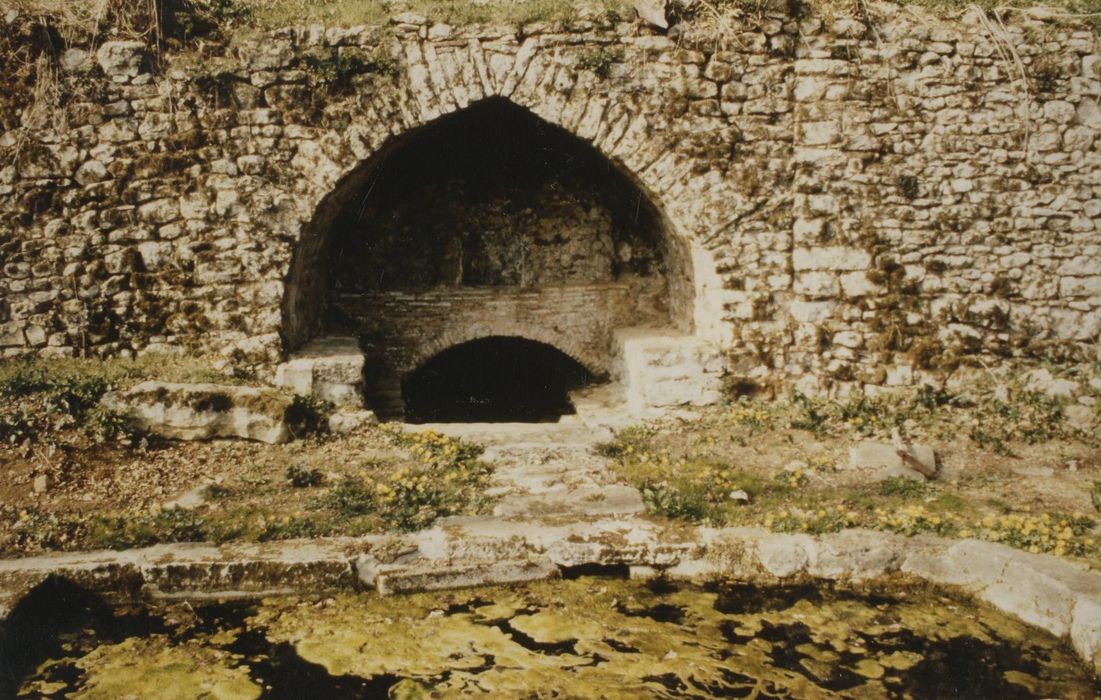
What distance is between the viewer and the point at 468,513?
16.2 feet

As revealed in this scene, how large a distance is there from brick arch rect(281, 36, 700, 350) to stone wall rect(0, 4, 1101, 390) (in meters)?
0.02

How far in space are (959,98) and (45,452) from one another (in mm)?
6941

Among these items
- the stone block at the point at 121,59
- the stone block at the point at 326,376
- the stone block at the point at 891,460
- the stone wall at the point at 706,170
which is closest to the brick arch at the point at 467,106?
the stone wall at the point at 706,170

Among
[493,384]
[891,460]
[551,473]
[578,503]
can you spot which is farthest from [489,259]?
[891,460]

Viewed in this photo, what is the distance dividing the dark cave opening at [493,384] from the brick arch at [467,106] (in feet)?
8.44

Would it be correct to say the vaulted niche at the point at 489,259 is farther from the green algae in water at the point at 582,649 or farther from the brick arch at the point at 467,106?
the green algae in water at the point at 582,649

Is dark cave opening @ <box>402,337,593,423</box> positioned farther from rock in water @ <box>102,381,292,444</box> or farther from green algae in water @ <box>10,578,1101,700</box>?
green algae in water @ <box>10,578,1101,700</box>

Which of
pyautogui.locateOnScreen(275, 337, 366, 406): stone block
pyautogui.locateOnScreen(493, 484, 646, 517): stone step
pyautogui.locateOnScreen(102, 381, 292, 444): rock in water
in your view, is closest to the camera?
pyautogui.locateOnScreen(493, 484, 646, 517): stone step

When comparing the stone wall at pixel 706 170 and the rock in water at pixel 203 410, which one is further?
the stone wall at pixel 706 170

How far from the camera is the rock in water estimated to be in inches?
228

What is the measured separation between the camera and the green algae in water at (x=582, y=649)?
362cm

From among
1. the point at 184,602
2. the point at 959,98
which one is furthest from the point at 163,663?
the point at 959,98

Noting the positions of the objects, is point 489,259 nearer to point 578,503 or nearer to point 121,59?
point 121,59

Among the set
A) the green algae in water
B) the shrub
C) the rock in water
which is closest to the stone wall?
the rock in water
